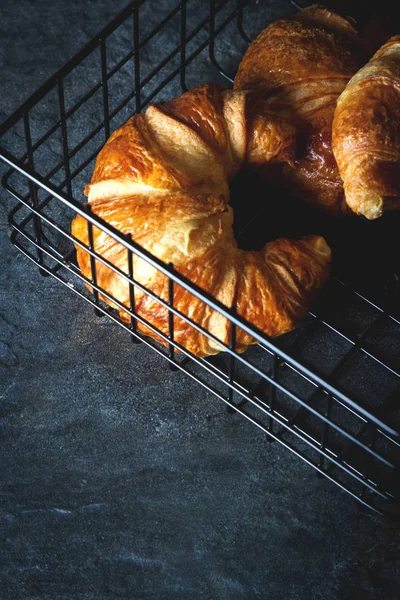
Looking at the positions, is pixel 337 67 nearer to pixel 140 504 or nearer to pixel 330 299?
pixel 330 299

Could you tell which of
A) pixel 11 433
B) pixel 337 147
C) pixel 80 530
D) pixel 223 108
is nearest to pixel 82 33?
pixel 223 108

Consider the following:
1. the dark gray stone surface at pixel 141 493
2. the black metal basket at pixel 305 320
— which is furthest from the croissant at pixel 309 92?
the dark gray stone surface at pixel 141 493

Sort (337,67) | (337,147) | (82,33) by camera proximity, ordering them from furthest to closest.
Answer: (82,33) → (337,67) → (337,147)

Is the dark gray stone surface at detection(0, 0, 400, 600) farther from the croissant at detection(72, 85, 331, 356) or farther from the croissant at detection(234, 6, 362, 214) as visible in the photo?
the croissant at detection(234, 6, 362, 214)

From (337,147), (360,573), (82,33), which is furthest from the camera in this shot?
(82,33)

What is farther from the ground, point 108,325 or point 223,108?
point 223,108

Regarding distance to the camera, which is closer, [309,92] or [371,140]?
[371,140]

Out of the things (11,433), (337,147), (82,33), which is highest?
(82,33)

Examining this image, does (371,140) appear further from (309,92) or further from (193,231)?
(193,231)

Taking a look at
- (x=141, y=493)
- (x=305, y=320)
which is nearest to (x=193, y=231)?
(x=305, y=320)
